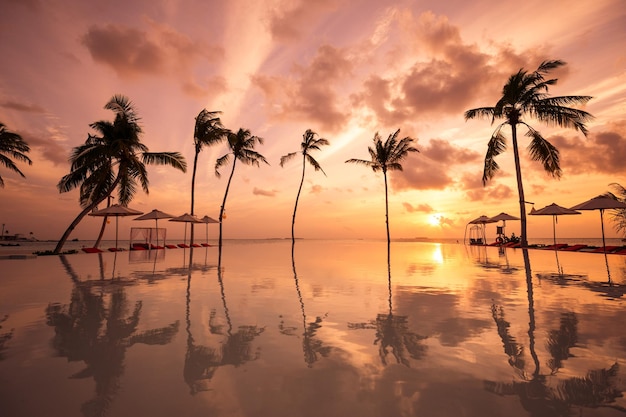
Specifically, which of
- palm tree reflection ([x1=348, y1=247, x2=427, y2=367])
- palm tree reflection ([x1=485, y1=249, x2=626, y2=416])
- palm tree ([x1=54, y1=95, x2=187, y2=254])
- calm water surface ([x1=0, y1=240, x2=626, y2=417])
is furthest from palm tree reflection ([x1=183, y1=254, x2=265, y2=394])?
palm tree ([x1=54, y1=95, x2=187, y2=254])

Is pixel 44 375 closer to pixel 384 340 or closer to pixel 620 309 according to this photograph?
pixel 384 340

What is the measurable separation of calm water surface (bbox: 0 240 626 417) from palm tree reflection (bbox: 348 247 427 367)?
0.03 metres

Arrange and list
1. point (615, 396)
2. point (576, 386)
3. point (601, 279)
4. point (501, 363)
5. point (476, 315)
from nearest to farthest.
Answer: point (615, 396) → point (576, 386) → point (501, 363) → point (476, 315) → point (601, 279)

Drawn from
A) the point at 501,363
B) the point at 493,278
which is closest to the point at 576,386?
the point at 501,363

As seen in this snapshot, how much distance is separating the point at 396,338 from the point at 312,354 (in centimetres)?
118

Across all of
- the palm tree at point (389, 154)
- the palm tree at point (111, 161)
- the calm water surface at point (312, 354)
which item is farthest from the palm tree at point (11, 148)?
the palm tree at point (389, 154)

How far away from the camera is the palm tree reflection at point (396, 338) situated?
3479mm

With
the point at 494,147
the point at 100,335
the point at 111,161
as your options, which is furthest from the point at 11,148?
the point at 494,147

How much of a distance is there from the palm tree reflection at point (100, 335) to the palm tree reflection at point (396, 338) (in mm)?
2559

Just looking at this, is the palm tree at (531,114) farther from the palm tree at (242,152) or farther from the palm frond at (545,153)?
the palm tree at (242,152)

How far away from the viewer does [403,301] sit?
631 centimetres

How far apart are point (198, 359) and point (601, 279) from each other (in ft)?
36.0

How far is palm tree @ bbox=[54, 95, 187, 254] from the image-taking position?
69.4 ft

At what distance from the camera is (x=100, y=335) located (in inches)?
164
